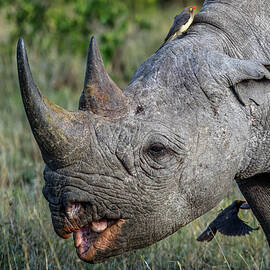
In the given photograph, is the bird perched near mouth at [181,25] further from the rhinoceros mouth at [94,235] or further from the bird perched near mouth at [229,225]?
the bird perched near mouth at [229,225]

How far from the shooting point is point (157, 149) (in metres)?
3.39

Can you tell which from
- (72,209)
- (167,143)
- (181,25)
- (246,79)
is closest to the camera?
(72,209)

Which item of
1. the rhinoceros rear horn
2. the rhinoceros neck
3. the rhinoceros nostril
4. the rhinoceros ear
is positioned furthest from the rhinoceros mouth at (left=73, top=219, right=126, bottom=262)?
the rhinoceros neck

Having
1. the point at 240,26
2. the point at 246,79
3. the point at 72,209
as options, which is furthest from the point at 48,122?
the point at 240,26

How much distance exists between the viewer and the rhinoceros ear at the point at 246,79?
11.4 ft

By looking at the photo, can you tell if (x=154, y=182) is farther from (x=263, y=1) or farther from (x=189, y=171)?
(x=263, y=1)

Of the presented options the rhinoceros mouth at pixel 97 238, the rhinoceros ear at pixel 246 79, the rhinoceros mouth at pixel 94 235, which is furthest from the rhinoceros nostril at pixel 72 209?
the rhinoceros ear at pixel 246 79

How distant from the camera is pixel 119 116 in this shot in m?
3.37

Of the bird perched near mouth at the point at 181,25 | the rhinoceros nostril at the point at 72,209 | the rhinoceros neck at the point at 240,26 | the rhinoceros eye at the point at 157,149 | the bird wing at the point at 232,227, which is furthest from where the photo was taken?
the bird wing at the point at 232,227

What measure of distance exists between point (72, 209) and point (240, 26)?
149cm

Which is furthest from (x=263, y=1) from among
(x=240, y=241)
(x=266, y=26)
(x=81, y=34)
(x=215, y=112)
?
(x=81, y=34)

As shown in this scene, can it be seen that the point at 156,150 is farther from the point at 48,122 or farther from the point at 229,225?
the point at 229,225

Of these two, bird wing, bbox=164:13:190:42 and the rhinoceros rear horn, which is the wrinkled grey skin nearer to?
the rhinoceros rear horn

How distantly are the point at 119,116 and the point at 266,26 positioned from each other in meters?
1.11
